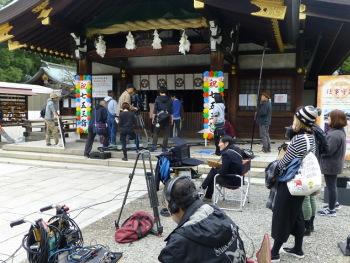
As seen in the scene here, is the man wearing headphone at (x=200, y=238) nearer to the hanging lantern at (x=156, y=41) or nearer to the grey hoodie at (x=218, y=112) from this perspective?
the grey hoodie at (x=218, y=112)

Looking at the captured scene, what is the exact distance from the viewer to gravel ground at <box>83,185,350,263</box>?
4047mm

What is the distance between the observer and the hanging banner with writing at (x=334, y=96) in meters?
8.24

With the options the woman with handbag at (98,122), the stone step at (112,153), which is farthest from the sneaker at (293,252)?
the woman with handbag at (98,122)

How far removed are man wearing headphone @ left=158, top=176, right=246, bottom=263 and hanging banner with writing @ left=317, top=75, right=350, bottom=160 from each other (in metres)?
6.95

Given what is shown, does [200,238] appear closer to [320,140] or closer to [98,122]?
[320,140]

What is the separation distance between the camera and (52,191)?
6977 millimetres

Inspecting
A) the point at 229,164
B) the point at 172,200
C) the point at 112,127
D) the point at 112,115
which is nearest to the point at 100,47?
the point at 112,115

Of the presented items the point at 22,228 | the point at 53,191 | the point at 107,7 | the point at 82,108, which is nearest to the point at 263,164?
A: the point at 53,191

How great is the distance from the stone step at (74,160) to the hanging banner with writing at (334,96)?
2065mm

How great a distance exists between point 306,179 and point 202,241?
6.26 ft

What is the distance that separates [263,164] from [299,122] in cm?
484

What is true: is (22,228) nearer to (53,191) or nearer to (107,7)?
(53,191)

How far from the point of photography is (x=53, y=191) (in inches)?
275

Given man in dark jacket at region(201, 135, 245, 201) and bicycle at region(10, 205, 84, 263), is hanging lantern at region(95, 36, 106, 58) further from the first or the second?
bicycle at region(10, 205, 84, 263)
